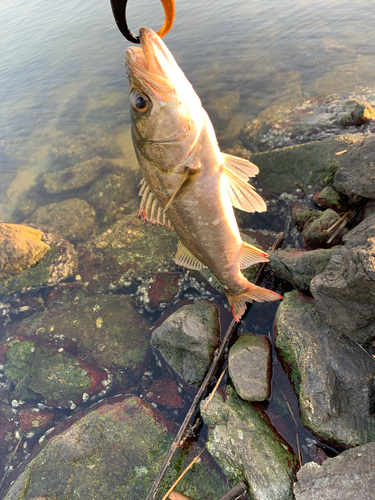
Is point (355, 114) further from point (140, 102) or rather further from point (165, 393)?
point (165, 393)

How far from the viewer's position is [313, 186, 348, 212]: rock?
459cm

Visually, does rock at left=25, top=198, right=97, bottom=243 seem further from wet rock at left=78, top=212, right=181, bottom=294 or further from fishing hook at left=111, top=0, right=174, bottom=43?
fishing hook at left=111, top=0, right=174, bottom=43

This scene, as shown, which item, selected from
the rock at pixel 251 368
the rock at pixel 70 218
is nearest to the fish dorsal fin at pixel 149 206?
the rock at pixel 251 368

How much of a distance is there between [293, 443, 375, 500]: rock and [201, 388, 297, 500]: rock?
358mm

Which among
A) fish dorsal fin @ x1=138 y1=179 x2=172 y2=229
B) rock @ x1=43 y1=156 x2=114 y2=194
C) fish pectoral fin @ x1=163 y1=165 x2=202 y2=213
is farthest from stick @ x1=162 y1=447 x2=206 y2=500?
rock @ x1=43 y1=156 x2=114 y2=194

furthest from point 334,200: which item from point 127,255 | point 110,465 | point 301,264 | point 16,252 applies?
point 16,252

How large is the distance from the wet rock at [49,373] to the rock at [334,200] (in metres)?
4.98

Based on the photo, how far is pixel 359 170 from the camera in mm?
3873

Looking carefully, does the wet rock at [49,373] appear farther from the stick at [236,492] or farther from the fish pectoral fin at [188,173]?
the fish pectoral fin at [188,173]

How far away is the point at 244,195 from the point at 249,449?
273 cm

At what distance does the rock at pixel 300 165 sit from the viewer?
5.03 metres

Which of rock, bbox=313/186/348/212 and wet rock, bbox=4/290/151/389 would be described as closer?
rock, bbox=313/186/348/212

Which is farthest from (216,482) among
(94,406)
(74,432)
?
(94,406)

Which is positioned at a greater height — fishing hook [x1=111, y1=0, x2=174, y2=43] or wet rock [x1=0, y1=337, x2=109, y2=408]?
fishing hook [x1=111, y1=0, x2=174, y2=43]
